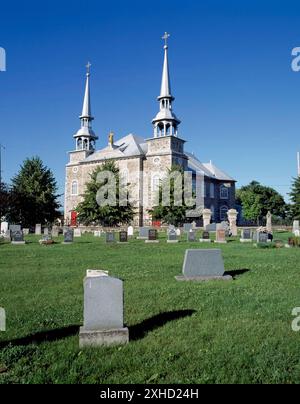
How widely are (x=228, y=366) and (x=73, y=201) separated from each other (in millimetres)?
53435

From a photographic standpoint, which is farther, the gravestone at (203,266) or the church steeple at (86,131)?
the church steeple at (86,131)

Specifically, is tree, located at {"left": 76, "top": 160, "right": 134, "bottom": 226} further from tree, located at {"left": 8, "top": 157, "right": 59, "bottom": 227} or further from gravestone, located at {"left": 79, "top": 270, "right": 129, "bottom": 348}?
gravestone, located at {"left": 79, "top": 270, "right": 129, "bottom": 348}

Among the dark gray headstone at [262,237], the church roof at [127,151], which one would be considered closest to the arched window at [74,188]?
the church roof at [127,151]

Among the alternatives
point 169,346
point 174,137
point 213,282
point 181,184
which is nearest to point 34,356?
point 169,346

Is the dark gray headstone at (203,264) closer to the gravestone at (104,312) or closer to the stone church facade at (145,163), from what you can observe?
the gravestone at (104,312)

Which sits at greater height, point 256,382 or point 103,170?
point 103,170

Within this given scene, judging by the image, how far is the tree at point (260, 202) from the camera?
69625mm

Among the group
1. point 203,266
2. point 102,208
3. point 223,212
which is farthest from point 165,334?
point 223,212

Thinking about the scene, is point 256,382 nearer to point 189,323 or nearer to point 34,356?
point 189,323

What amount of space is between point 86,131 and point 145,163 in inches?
560

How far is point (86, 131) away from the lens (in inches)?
2267
